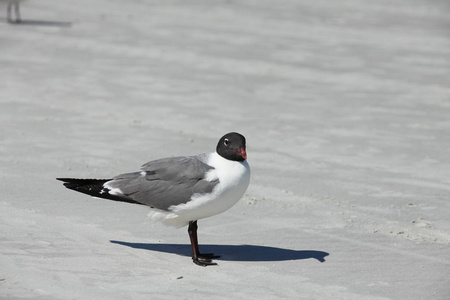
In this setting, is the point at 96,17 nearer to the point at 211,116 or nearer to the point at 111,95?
the point at 111,95

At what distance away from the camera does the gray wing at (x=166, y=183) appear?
20.3ft

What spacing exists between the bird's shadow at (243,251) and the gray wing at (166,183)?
1.33ft

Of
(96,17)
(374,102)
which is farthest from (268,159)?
(96,17)

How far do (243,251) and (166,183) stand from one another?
82 centimetres

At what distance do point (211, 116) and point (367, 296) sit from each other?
546 centimetres

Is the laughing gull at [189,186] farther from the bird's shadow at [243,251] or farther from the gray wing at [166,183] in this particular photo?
the bird's shadow at [243,251]

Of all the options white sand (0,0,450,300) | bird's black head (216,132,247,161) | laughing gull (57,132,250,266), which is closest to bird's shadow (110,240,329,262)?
white sand (0,0,450,300)

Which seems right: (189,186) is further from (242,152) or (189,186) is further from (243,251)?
(243,251)

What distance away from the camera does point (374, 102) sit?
11844 millimetres

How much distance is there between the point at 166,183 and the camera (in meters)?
6.29

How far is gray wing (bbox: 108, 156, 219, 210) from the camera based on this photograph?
6.18 metres

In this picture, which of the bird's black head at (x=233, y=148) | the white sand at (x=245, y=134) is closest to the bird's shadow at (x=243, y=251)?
the white sand at (x=245, y=134)

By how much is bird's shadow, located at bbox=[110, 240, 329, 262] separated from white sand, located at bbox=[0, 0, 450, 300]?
2 cm

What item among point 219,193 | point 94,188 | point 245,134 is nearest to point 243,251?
point 219,193
